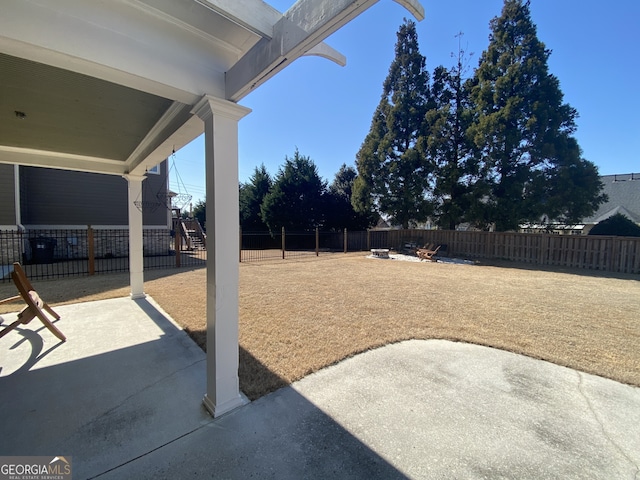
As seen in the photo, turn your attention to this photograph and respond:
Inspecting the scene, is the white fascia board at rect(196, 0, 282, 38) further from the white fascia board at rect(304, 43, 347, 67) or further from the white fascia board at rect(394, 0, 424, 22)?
the white fascia board at rect(394, 0, 424, 22)

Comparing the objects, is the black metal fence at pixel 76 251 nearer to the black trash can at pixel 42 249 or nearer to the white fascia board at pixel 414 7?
the black trash can at pixel 42 249

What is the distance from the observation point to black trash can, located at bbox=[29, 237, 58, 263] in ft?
33.0

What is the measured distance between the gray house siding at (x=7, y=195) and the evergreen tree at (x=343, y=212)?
51.0 feet

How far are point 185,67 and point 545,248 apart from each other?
14.0 meters

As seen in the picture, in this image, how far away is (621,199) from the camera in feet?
69.3

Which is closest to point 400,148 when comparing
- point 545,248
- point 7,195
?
point 545,248

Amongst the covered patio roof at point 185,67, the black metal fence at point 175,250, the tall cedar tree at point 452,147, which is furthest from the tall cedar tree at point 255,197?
the covered patio roof at point 185,67

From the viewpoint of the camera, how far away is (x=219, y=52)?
2068 millimetres

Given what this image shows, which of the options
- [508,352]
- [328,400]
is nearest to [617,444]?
[508,352]

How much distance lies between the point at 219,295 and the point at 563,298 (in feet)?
23.2

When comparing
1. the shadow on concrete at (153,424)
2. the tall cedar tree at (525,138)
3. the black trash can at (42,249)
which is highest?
the tall cedar tree at (525,138)

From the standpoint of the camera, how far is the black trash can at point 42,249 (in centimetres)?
1006

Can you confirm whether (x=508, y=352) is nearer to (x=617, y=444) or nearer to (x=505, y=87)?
(x=617, y=444)

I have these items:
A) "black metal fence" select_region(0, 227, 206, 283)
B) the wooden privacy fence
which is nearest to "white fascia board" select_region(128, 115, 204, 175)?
"black metal fence" select_region(0, 227, 206, 283)
